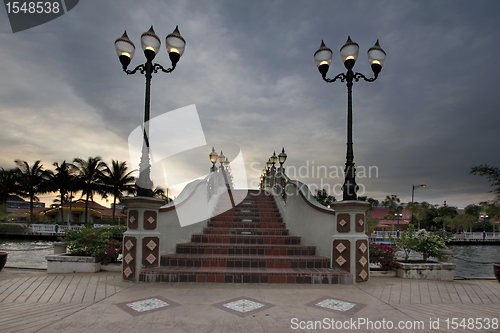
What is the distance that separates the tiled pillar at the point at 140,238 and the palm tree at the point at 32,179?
42.7 meters

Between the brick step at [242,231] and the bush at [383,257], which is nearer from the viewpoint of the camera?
the bush at [383,257]

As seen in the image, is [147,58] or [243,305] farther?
[147,58]

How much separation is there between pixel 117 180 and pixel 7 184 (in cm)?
1564

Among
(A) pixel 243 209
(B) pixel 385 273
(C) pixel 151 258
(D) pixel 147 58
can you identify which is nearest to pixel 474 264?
(B) pixel 385 273

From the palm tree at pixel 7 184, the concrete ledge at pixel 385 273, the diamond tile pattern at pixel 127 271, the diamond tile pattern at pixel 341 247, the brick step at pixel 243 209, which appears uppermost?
the palm tree at pixel 7 184

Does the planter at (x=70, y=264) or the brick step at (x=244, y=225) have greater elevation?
the brick step at (x=244, y=225)

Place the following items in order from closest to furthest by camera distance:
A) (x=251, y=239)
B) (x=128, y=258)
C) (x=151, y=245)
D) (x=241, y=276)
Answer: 1. (x=241, y=276)
2. (x=128, y=258)
3. (x=151, y=245)
4. (x=251, y=239)

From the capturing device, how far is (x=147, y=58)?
19.2 ft

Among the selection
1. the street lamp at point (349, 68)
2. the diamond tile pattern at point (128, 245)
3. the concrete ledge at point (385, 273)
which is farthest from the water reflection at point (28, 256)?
the concrete ledge at point (385, 273)

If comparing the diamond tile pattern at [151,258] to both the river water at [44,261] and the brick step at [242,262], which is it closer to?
the brick step at [242,262]

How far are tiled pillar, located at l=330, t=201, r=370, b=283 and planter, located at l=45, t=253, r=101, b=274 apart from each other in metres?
5.38

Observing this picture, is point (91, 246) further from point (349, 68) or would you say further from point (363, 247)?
point (349, 68)
